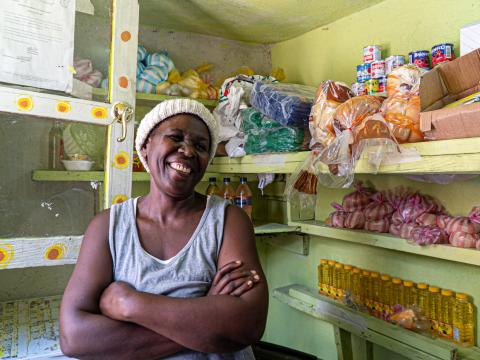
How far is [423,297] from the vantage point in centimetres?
167

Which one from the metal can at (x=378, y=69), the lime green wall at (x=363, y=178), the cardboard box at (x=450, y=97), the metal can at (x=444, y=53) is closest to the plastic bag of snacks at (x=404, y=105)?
the cardboard box at (x=450, y=97)

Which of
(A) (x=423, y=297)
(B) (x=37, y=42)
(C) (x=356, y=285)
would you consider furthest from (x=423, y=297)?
(B) (x=37, y=42)

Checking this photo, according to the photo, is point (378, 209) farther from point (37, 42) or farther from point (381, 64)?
point (37, 42)

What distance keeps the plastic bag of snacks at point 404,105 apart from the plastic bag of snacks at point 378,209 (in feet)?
1.52

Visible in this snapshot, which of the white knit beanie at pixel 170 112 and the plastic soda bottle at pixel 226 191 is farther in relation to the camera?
the plastic soda bottle at pixel 226 191

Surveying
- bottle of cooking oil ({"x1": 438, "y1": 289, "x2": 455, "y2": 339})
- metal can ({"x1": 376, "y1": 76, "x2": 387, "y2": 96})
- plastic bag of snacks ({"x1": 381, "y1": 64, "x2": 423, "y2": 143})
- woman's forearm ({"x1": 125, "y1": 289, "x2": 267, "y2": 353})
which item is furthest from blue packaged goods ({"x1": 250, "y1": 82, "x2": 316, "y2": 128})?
woman's forearm ({"x1": 125, "y1": 289, "x2": 267, "y2": 353})

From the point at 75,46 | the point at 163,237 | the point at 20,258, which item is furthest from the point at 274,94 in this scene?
the point at 20,258

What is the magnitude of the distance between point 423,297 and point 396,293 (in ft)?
0.39

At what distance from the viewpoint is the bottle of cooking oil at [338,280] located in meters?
2.00

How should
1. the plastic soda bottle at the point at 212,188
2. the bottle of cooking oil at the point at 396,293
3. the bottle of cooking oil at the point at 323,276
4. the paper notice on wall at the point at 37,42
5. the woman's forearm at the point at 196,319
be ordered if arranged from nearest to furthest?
the woman's forearm at the point at 196,319
the paper notice on wall at the point at 37,42
the bottle of cooking oil at the point at 396,293
the bottle of cooking oil at the point at 323,276
the plastic soda bottle at the point at 212,188

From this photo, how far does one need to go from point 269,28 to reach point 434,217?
1443 mm

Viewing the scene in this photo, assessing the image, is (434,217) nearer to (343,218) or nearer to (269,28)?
(343,218)

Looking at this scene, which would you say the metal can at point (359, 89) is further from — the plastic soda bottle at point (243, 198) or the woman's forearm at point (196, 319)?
the woman's forearm at point (196, 319)

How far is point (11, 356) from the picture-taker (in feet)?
4.20
